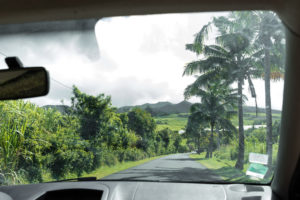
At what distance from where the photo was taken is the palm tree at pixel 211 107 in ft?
15.7

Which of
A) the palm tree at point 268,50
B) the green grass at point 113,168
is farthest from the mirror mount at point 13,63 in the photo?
the palm tree at point 268,50

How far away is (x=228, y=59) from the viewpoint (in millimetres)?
4867

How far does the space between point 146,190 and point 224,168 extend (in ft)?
4.44

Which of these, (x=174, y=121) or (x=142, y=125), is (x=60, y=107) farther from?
(x=174, y=121)

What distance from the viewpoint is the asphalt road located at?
13.5 feet

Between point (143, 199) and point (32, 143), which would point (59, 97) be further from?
point (143, 199)

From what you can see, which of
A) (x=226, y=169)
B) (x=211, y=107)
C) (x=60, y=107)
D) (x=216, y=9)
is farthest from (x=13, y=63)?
(x=60, y=107)

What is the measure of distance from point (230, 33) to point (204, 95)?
1.09 metres

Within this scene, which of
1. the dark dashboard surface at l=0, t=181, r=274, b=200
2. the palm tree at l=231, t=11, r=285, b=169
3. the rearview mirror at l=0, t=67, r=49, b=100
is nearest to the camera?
the rearview mirror at l=0, t=67, r=49, b=100

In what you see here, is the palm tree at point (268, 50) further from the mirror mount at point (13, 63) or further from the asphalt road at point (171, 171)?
the mirror mount at point (13, 63)

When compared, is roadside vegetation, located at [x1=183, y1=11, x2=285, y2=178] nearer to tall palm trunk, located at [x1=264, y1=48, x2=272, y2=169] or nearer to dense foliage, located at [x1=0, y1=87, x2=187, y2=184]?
tall palm trunk, located at [x1=264, y1=48, x2=272, y2=169]

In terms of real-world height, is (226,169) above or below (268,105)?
below

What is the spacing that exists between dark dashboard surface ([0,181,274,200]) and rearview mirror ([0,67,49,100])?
1387 mm

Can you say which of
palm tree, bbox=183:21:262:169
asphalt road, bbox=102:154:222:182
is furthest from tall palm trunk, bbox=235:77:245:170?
asphalt road, bbox=102:154:222:182
